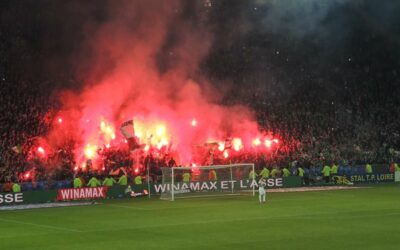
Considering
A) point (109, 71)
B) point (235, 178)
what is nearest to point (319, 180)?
point (235, 178)

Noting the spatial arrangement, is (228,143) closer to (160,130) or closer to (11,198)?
(160,130)

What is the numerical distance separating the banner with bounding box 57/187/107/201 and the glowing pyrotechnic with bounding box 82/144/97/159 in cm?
659

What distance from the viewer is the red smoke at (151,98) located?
143 feet

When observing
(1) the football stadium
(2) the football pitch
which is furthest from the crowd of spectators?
(2) the football pitch

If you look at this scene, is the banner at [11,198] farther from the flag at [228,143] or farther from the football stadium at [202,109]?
the flag at [228,143]

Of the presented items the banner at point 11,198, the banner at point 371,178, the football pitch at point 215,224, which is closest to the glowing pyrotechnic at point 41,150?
the banner at point 11,198

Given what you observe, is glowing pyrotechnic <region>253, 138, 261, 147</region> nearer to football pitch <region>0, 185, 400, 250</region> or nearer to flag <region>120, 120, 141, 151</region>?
flag <region>120, 120, 141, 151</region>

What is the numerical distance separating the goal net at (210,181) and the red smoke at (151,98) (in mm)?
6916

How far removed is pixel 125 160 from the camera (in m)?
41.0

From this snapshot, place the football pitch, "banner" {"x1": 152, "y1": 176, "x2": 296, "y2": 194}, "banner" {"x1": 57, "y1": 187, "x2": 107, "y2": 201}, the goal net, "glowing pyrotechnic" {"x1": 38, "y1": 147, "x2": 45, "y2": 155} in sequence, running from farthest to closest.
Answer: "glowing pyrotechnic" {"x1": 38, "y1": 147, "x2": 45, "y2": 155} < the goal net < "banner" {"x1": 152, "y1": 176, "x2": 296, "y2": 194} < "banner" {"x1": 57, "y1": 187, "x2": 107, "y2": 201} < the football pitch

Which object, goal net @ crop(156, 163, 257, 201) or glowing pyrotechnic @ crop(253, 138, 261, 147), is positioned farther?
glowing pyrotechnic @ crop(253, 138, 261, 147)

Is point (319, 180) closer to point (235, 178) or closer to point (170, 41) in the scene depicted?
point (235, 178)

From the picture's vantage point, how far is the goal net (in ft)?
117

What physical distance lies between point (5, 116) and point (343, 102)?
26721 millimetres
